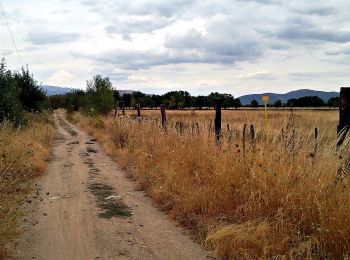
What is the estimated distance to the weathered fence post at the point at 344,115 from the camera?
590 centimetres

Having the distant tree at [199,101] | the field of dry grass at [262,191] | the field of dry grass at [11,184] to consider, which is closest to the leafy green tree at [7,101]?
the field of dry grass at [11,184]

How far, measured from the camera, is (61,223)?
22.3 feet

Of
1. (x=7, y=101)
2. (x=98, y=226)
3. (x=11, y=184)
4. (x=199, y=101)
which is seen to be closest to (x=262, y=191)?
(x=98, y=226)

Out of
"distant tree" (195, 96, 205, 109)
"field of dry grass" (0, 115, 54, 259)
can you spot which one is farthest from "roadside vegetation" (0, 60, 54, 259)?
"distant tree" (195, 96, 205, 109)

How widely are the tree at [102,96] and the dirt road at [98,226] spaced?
27496 millimetres

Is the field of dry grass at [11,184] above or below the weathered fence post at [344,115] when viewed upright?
below

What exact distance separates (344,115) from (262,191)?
5.59ft

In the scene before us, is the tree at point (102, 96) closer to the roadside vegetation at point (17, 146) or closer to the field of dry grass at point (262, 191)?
the roadside vegetation at point (17, 146)

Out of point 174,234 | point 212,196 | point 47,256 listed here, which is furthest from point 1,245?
point 212,196

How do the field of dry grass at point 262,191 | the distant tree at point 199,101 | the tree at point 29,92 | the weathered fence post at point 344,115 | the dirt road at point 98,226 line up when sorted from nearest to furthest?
1. the field of dry grass at point 262,191
2. the dirt road at point 98,226
3. the weathered fence post at point 344,115
4. the tree at point 29,92
5. the distant tree at point 199,101

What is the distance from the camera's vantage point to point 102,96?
124ft

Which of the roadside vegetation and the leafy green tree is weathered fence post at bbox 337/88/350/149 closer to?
the roadside vegetation

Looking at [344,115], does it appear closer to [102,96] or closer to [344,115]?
[344,115]

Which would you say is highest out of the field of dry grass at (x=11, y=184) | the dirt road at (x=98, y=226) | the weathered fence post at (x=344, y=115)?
the weathered fence post at (x=344, y=115)
